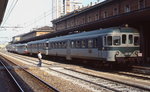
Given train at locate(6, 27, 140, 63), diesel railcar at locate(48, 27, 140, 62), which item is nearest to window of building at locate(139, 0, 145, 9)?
train at locate(6, 27, 140, 63)

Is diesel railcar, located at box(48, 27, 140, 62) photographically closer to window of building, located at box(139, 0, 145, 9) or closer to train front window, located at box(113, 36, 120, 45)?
train front window, located at box(113, 36, 120, 45)

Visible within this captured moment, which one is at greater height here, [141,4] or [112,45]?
[141,4]

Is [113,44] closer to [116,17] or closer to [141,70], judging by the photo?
[116,17]

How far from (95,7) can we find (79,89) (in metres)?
28.7

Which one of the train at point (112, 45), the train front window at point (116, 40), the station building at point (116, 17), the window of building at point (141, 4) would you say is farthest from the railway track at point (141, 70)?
the window of building at point (141, 4)

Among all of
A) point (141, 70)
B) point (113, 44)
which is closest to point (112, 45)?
point (113, 44)

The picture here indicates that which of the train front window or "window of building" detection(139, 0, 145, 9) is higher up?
"window of building" detection(139, 0, 145, 9)

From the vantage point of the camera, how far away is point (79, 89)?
36.6 feet

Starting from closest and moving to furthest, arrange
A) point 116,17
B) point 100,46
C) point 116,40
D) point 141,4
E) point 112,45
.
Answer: point 112,45 → point 116,40 → point 100,46 → point 116,17 → point 141,4

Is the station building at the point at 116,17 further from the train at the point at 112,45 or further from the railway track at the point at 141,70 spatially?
the railway track at the point at 141,70

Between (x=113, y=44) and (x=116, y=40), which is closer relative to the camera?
(x=113, y=44)

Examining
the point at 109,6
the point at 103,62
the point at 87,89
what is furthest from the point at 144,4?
the point at 87,89

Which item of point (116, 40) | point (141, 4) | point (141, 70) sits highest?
point (141, 4)

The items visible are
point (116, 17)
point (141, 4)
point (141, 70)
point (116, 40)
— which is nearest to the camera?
point (116, 40)
